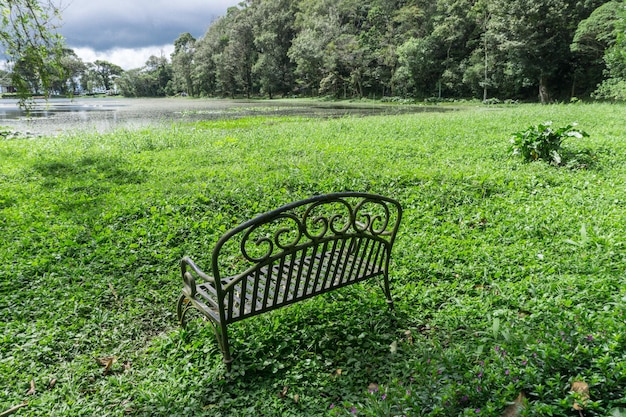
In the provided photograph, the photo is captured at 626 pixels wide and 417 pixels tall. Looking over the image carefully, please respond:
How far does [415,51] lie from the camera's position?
4016 cm

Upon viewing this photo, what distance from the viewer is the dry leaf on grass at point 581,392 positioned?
186cm

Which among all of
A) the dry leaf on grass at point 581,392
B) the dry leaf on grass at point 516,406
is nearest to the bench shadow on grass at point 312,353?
the dry leaf on grass at point 516,406

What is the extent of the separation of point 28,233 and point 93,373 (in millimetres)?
3065

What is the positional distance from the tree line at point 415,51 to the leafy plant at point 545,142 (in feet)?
35.5

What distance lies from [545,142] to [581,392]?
263 inches

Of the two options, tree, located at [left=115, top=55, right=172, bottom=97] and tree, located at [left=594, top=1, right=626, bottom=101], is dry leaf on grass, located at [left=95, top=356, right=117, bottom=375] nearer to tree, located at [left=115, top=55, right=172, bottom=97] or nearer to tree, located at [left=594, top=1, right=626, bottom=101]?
tree, located at [left=594, top=1, right=626, bottom=101]

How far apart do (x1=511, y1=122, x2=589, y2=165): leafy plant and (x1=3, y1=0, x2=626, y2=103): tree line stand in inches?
426

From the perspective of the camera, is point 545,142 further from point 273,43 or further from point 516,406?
point 273,43

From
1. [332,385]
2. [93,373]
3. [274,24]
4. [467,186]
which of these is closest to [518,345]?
[332,385]

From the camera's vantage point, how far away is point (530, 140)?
7.46m

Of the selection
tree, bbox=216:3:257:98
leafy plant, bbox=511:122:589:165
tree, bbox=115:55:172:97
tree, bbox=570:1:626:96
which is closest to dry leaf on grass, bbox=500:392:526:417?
leafy plant, bbox=511:122:589:165

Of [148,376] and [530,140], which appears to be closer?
[148,376]

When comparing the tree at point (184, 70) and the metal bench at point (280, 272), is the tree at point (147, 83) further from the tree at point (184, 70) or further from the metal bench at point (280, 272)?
the metal bench at point (280, 272)

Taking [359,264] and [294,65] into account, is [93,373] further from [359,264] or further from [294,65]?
[294,65]
